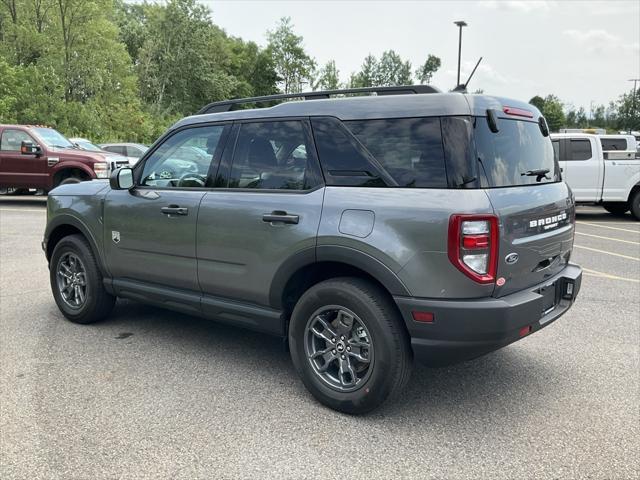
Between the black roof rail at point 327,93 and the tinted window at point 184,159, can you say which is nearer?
the black roof rail at point 327,93

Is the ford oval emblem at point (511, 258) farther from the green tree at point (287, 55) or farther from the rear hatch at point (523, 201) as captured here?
the green tree at point (287, 55)

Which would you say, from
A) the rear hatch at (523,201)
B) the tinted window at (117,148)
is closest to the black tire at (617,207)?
the rear hatch at (523,201)

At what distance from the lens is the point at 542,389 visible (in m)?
3.66

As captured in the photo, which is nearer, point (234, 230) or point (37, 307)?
point (234, 230)

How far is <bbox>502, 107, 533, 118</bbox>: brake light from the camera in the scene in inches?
130

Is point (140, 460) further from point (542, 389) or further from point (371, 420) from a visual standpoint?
point (542, 389)

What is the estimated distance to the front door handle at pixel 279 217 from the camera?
11.1ft

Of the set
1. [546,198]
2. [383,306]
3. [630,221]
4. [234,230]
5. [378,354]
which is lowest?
[630,221]

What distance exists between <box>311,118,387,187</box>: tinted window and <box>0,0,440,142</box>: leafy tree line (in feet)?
76.8

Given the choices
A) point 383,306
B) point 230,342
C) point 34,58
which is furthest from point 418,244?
point 34,58

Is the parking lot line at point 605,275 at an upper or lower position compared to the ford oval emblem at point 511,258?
lower

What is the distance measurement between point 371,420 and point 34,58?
32558 mm

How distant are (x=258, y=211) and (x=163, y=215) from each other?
0.96 meters

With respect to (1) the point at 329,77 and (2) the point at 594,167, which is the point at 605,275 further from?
(1) the point at 329,77
